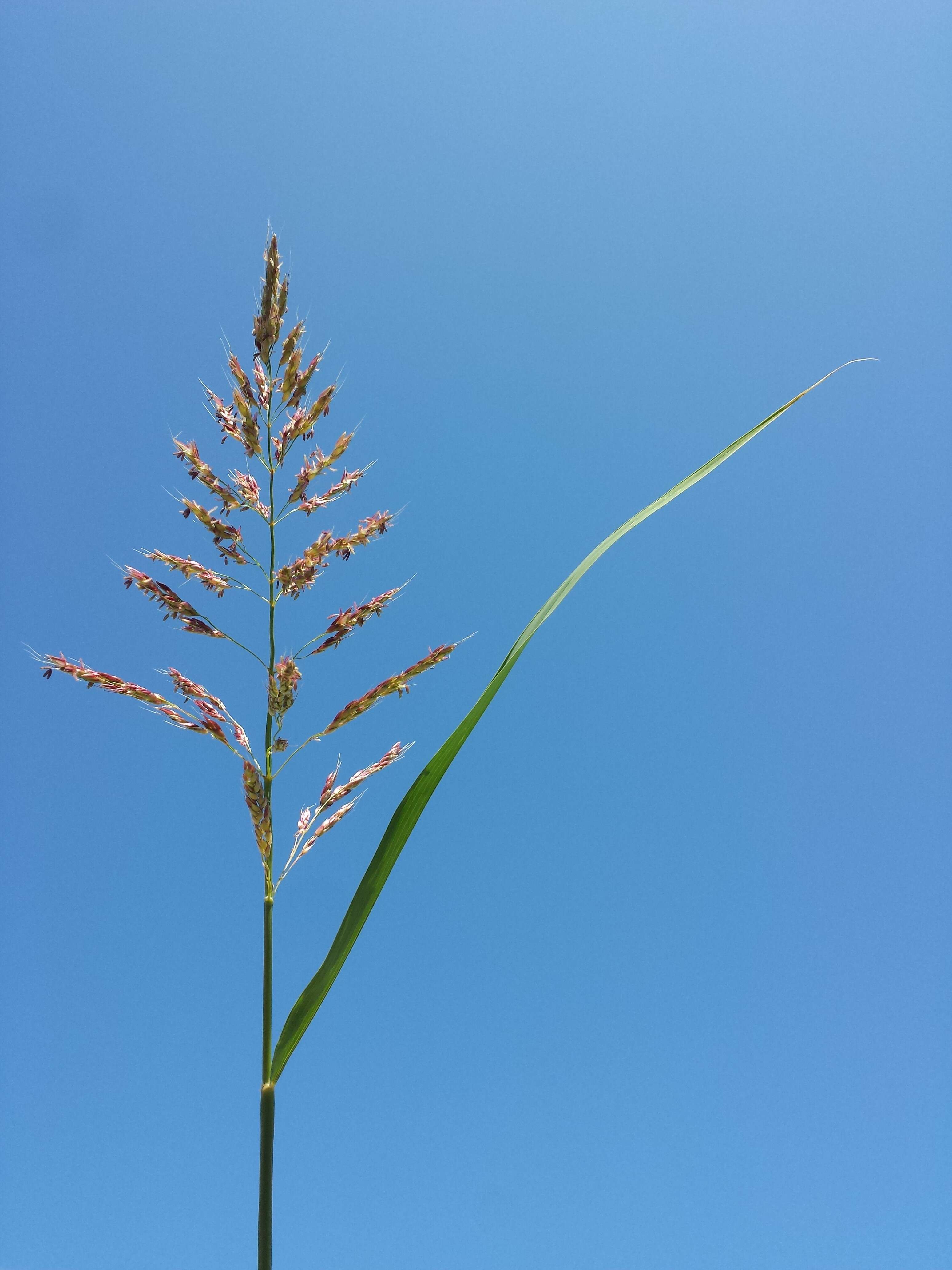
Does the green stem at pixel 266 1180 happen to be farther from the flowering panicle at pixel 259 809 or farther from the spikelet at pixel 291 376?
the spikelet at pixel 291 376

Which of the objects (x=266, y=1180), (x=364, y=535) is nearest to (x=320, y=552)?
(x=364, y=535)

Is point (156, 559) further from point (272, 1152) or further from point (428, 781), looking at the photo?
point (272, 1152)

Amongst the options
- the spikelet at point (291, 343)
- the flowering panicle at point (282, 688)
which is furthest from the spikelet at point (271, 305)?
the flowering panicle at point (282, 688)

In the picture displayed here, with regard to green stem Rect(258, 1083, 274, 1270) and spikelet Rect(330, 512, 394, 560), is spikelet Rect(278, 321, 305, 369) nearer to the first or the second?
spikelet Rect(330, 512, 394, 560)

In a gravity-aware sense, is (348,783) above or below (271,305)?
below

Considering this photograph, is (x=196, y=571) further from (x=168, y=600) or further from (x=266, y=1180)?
(x=266, y=1180)

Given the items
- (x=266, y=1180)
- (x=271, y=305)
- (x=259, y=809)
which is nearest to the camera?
(x=266, y=1180)

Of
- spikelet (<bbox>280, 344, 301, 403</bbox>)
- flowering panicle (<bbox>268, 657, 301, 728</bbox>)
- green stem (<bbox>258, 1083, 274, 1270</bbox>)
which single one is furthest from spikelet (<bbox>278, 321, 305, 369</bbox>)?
green stem (<bbox>258, 1083, 274, 1270</bbox>)
